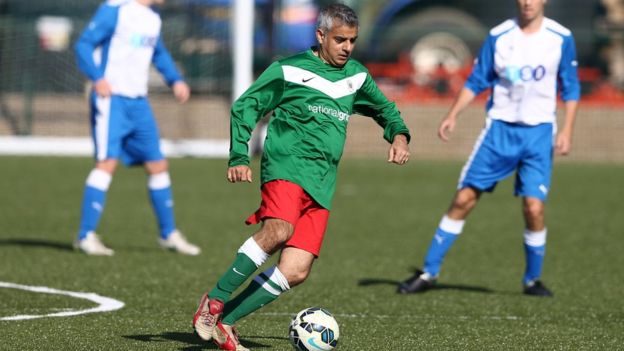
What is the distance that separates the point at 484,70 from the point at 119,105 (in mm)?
2989

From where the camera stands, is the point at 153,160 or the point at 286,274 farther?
the point at 153,160

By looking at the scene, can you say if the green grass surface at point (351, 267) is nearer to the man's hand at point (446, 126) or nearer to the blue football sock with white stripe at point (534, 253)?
the blue football sock with white stripe at point (534, 253)

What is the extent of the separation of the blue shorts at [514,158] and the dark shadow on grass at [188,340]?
2.31 meters

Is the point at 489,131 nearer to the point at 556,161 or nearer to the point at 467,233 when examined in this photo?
the point at 467,233

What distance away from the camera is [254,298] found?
19.5 feet

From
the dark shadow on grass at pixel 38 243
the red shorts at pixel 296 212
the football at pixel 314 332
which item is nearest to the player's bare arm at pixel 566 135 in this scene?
the red shorts at pixel 296 212

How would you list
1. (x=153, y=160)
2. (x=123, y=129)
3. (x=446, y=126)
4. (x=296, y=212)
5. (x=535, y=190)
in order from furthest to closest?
1. (x=153, y=160)
2. (x=123, y=129)
3. (x=446, y=126)
4. (x=535, y=190)
5. (x=296, y=212)

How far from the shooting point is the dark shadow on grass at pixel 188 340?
6.08 metres

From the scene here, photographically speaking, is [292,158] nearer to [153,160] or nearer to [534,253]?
[534,253]

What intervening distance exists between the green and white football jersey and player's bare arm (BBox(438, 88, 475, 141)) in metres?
2.07

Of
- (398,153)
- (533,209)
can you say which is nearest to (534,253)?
(533,209)

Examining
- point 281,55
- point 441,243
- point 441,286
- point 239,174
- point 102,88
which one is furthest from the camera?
point 281,55

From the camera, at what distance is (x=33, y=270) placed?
8781 mm

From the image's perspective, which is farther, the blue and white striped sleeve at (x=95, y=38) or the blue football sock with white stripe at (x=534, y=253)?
the blue and white striped sleeve at (x=95, y=38)
